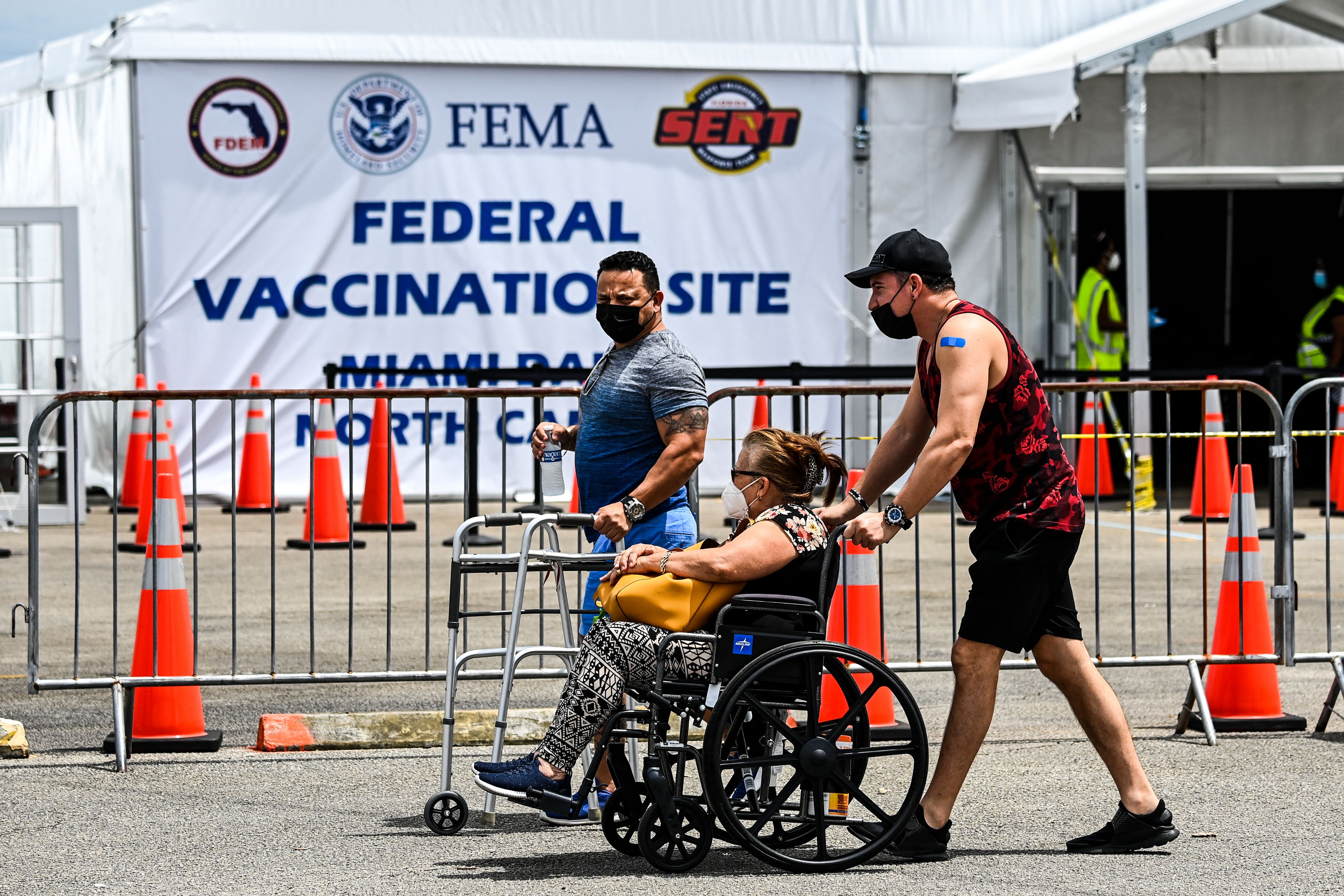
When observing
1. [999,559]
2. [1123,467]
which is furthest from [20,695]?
[1123,467]

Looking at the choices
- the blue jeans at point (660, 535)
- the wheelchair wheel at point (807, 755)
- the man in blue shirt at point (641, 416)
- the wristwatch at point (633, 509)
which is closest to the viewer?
the wheelchair wheel at point (807, 755)

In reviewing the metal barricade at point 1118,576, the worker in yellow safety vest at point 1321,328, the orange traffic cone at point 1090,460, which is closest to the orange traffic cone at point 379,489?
the metal barricade at point 1118,576

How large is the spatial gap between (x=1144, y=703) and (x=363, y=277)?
9414 millimetres

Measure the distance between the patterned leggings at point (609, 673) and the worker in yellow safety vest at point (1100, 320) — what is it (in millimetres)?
11929

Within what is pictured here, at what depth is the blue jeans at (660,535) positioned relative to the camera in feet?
17.9

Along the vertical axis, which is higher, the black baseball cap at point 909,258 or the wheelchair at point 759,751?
the black baseball cap at point 909,258

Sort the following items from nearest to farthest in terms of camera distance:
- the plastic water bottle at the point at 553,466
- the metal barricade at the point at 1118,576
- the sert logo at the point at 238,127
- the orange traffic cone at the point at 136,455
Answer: the plastic water bottle at the point at 553,466 → the metal barricade at the point at 1118,576 → the orange traffic cone at the point at 136,455 → the sert logo at the point at 238,127

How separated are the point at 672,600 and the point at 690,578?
0.25ft

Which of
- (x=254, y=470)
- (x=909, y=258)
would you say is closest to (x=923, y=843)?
(x=909, y=258)

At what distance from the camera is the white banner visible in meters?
14.9

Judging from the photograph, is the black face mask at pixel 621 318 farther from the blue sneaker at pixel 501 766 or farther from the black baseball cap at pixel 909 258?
the blue sneaker at pixel 501 766

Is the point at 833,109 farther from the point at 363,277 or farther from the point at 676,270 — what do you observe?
the point at 363,277

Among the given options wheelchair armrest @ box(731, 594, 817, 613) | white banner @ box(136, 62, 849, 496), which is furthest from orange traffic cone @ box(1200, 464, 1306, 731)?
white banner @ box(136, 62, 849, 496)

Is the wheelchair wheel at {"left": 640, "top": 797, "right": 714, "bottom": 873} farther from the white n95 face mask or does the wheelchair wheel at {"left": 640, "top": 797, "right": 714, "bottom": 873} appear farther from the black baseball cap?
the black baseball cap
